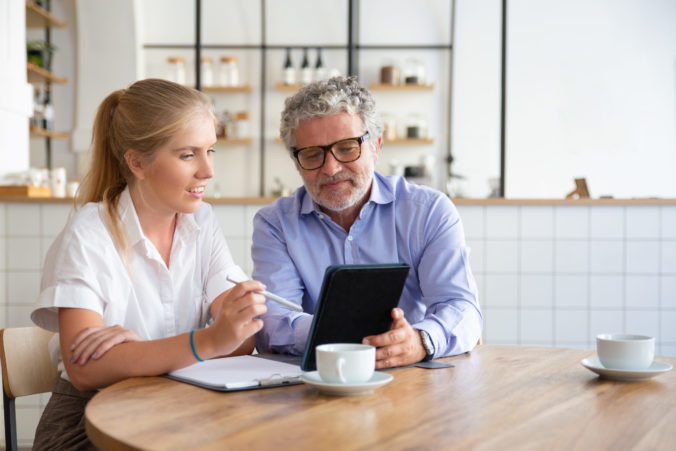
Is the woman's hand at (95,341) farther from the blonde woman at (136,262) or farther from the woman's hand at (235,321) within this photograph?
the woman's hand at (235,321)

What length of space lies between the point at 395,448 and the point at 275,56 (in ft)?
19.0

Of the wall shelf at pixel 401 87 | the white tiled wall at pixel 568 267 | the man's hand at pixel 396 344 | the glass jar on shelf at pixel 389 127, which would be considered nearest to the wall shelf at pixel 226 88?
the wall shelf at pixel 401 87

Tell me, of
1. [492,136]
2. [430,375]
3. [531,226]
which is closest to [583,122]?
[492,136]

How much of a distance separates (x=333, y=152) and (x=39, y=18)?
15.7 ft

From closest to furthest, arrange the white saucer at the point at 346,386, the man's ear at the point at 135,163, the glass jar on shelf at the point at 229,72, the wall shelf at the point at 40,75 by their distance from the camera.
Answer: the white saucer at the point at 346,386, the man's ear at the point at 135,163, the wall shelf at the point at 40,75, the glass jar on shelf at the point at 229,72

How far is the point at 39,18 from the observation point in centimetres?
552

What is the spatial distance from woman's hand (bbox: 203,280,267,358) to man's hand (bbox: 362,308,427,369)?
0.22 m

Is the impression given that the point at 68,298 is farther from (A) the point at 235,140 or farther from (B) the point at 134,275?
(A) the point at 235,140

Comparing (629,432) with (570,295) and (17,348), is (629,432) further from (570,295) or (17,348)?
(570,295)

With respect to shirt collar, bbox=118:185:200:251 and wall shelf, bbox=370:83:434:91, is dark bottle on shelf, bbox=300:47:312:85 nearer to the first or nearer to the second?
wall shelf, bbox=370:83:434:91

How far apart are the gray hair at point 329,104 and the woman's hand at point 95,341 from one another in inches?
24.9

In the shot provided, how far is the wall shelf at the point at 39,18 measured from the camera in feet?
17.4

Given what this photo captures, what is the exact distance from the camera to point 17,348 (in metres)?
1.51

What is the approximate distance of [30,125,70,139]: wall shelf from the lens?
553cm
